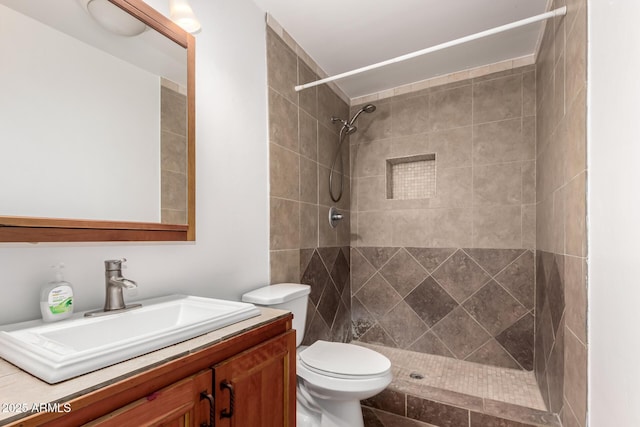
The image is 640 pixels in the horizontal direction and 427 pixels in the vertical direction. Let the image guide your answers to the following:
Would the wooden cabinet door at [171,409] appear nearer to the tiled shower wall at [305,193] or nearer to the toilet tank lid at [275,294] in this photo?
the toilet tank lid at [275,294]

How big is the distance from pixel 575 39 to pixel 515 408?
1.86 meters

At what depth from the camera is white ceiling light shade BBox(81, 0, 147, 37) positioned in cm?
108

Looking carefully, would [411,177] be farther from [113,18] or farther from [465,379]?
[113,18]

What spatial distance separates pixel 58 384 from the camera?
2.00 feet

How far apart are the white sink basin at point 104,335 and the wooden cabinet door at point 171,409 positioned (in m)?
0.10

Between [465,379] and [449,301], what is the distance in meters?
0.57

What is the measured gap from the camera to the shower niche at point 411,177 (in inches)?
108

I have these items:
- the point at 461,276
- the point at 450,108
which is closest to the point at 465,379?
the point at 461,276

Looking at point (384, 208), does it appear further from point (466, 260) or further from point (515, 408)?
point (515, 408)

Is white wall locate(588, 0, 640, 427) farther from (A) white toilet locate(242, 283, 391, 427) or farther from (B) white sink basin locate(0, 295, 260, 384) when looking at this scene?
(B) white sink basin locate(0, 295, 260, 384)

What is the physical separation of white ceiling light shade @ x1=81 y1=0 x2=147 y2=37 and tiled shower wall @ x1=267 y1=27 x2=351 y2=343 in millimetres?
856

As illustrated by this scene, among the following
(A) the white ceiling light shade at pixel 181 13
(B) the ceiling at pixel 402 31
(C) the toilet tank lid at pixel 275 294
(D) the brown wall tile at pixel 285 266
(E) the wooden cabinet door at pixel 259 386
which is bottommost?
(E) the wooden cabinet door at pixel 259 386

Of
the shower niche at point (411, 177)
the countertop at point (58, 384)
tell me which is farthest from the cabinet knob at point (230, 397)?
the shower niche at point (411, 177)

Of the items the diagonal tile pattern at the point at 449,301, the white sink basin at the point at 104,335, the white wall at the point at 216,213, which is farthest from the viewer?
the diagonal tile pattern at the point at 449,301
